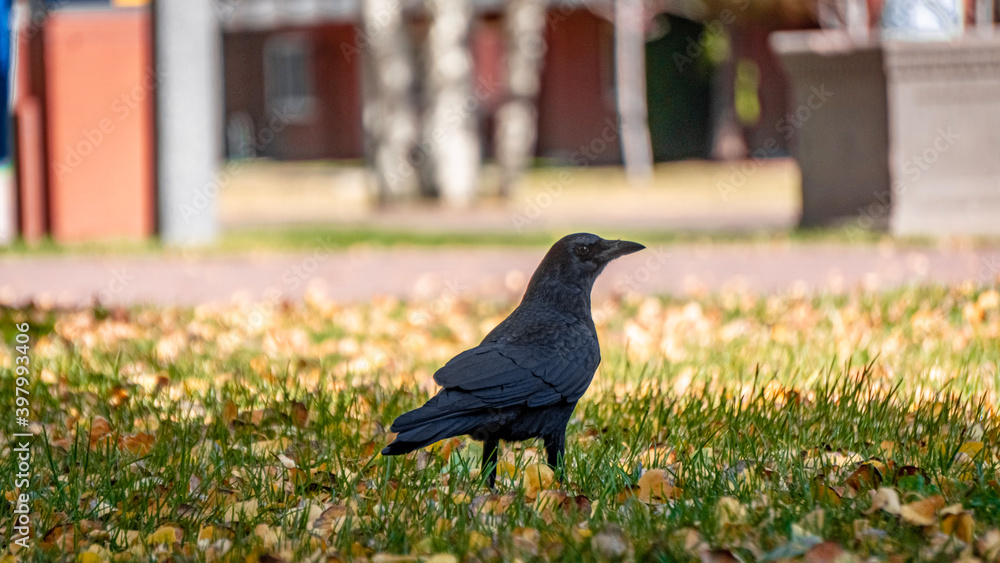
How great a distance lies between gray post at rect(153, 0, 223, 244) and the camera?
10875 millimetres

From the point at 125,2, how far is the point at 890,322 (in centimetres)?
819

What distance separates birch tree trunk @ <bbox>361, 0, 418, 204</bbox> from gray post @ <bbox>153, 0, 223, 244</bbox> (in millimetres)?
8551

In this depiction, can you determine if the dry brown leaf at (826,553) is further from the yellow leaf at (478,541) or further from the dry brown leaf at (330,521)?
the dry brown leaf at (330,521)

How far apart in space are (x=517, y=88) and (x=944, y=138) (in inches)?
444

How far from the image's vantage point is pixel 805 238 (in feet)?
36.7

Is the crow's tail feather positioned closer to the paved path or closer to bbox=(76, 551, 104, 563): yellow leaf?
bbox=(76, 551, 104, 563): yellow leaf

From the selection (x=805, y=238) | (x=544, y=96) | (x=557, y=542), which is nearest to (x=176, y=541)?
(x=557, y=542)

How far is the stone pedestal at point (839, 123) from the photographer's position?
11008mm

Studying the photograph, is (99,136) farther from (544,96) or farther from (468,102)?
(544,96)

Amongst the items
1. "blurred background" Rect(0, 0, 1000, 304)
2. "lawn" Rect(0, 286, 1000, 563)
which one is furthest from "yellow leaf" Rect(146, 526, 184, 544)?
"blurred background" Rect(0, 0, 1000, 304)

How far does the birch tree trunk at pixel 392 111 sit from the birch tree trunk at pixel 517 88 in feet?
5.50

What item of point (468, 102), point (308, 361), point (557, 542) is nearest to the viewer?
point (557, 542)

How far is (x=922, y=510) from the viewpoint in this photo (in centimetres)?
281

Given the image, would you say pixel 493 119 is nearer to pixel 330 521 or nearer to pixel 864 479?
pixel 864 479
